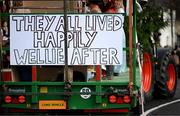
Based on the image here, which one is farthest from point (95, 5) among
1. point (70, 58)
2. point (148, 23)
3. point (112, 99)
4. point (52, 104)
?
point (148, 23)

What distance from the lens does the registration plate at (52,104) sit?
34.7 ft

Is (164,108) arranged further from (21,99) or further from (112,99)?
(21,99)

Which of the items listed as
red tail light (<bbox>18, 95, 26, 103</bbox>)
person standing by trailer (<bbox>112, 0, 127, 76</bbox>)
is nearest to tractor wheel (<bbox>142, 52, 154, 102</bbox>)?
person standing by trailer (<bbox>112, 0, 127, 76</bbox>)

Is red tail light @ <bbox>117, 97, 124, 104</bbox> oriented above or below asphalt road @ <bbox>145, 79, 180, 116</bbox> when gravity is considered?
above

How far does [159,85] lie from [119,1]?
191 inches

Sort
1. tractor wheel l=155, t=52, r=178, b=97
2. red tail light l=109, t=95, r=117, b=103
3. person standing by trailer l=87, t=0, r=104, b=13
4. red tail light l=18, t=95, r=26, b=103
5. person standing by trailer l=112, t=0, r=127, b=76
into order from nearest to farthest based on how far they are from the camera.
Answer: red tail light l=109, t=95, r=117, b=103, red tail light l=18, t=95, r=26, b=103, person standing by trailer l=112, t=0, r=127, b=76, person standing by trailer l=87, t=0, r=104, b=13, tractor wheel l=155, t=52, r=178, b=97

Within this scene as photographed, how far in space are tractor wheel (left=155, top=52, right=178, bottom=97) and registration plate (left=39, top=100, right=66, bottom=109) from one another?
5.60m

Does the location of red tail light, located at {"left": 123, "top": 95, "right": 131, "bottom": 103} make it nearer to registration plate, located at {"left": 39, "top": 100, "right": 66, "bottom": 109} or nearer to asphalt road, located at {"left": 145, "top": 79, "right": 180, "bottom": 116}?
registration plate, located at {"left": 39, "top": 100, "right": 66, "bottom": 109}

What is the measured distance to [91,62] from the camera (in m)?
10.6

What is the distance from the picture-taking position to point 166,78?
52.7ft

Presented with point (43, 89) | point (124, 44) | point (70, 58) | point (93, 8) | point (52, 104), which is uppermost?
point (93, 8)

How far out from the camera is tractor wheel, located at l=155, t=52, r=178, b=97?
51.9 ft

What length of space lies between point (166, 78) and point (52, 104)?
6.04m

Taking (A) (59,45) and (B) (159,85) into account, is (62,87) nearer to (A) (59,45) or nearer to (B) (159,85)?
(A) (59,45)
